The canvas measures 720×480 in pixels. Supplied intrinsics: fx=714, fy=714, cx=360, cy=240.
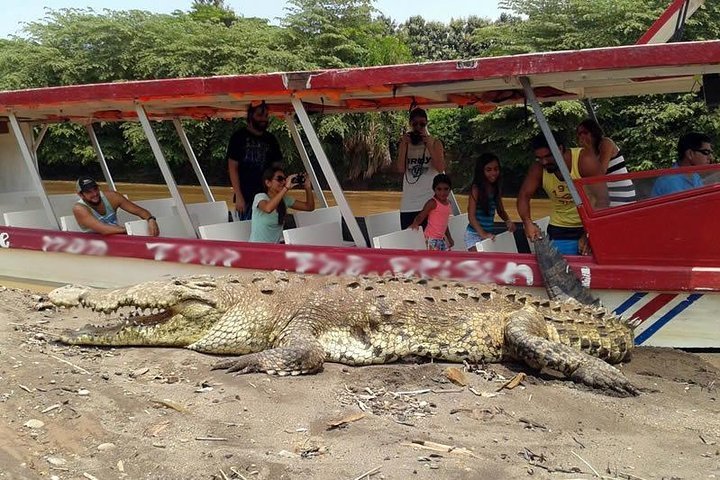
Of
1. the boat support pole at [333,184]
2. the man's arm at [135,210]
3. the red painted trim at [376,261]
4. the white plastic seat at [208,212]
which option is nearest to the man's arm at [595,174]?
the red painted trim at [376,261]

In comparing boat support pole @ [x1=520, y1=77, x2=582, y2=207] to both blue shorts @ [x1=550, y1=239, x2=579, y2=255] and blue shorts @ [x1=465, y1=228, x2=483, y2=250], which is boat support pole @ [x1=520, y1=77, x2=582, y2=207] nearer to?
blue shorts @ [x1=550, y1=239, x2=579, y2=255]

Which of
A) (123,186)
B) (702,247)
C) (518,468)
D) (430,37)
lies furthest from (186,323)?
(430,37)

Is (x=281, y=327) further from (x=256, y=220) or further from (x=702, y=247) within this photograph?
(x=702, y=247)

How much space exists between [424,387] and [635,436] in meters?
1.33

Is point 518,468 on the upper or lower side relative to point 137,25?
lower

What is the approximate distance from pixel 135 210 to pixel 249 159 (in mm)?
1302

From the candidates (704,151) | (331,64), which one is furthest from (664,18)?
(331,64)

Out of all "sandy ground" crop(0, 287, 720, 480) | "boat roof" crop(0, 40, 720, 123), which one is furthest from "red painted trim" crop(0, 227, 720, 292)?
"boat roof" crop(0, 40, 720, 123)

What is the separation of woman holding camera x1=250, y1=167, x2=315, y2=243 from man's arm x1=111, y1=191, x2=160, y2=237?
1085mm

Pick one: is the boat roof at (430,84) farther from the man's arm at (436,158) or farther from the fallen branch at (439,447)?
the fallen branch at (439,447)

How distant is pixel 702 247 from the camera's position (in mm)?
4992

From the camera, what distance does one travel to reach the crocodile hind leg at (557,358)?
479 cm

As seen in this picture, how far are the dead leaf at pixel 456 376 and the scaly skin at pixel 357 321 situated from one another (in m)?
0.38

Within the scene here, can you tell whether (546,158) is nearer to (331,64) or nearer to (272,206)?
(272,206)
